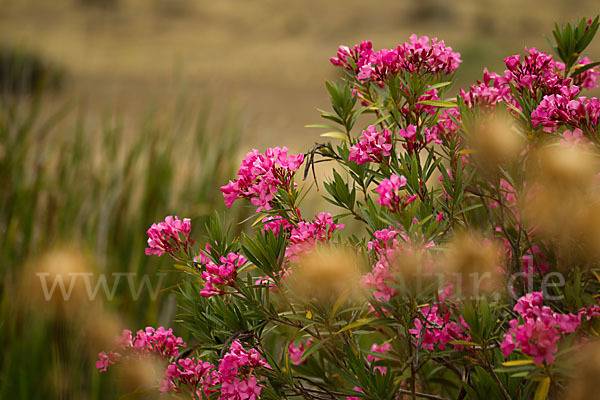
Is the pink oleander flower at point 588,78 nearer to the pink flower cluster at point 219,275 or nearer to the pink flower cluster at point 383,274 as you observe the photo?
the pink flower cluster at point 383,274

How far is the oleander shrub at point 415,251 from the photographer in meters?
0.59

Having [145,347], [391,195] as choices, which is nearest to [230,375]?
[145,347]

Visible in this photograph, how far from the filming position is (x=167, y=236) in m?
0.69

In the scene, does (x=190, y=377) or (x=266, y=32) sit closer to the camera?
(x=190, y=377)

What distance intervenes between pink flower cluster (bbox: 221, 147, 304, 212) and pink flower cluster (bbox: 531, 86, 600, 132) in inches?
10.7

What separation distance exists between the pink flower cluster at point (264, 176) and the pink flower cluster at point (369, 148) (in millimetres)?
65

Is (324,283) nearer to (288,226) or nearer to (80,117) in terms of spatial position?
(288,226)

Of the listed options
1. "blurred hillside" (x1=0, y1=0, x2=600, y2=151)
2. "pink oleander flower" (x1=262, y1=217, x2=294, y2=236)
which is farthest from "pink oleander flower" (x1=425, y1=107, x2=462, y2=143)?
"blurred hillside" (x1=0, y1=0, x2=600, y2=151)

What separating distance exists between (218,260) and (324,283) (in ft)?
0.53

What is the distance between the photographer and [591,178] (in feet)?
1.96

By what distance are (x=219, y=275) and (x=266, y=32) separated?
9.15 m

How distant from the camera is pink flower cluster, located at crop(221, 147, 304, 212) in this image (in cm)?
65

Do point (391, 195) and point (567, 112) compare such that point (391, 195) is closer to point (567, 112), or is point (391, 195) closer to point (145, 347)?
point (567, 112)

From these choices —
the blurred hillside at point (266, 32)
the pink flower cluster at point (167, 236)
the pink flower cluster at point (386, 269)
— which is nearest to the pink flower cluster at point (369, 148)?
the pink flower cluster at point (386, 269)
